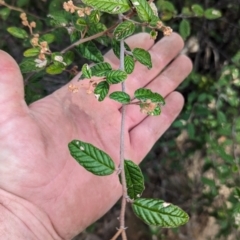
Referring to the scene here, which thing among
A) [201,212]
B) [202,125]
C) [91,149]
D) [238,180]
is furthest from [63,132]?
[201,212]

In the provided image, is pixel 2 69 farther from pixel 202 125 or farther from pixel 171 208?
pixel 202 125

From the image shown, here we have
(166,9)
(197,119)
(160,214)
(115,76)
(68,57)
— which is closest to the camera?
(160,214)

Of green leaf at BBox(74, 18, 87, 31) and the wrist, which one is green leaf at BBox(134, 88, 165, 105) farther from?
the wrist

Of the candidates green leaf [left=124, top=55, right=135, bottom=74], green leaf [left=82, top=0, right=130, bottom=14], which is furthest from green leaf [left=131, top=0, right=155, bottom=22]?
green leaf [left=124, top=55, right=135, bottom=74]

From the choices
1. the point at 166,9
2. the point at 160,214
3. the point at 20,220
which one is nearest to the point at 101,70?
the point at 160,214

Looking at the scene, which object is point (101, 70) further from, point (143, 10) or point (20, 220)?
point (20, 220)

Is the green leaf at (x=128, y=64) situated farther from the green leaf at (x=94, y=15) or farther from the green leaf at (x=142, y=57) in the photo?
the green leaf at (x=94, y=15)

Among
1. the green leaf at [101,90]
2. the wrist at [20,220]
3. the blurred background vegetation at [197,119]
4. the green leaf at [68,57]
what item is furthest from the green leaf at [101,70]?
the wrist at [20,220]
